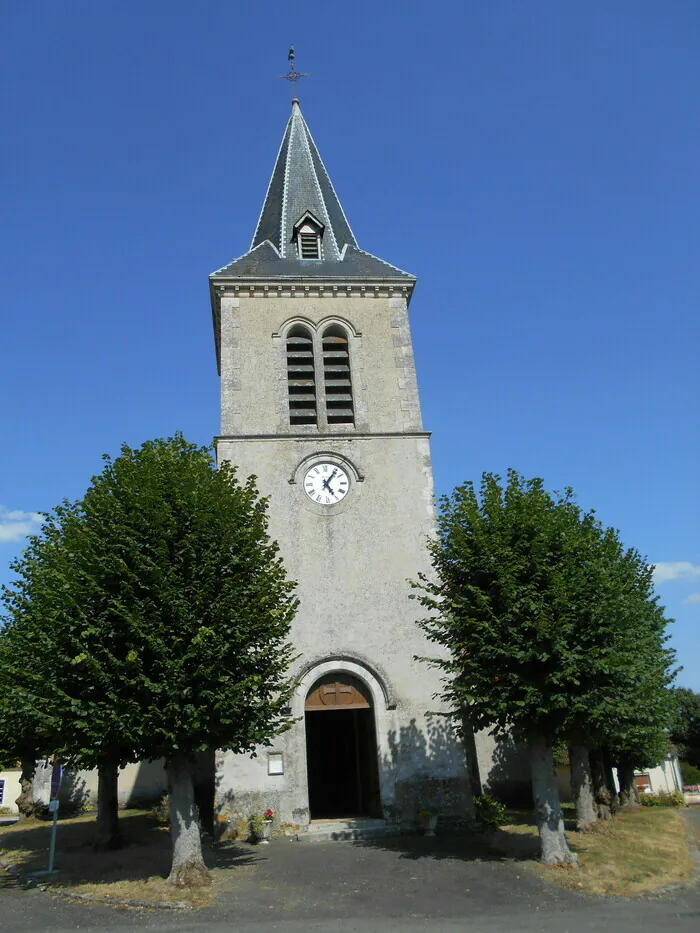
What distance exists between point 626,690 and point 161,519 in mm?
8455

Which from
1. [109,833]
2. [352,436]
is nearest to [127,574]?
[109,833]

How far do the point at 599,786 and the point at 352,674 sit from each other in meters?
7.99

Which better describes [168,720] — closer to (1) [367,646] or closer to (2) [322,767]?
(1) [367,646]

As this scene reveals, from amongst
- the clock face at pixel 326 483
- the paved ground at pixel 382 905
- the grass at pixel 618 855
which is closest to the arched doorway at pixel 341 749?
the grass at pixel 618 855

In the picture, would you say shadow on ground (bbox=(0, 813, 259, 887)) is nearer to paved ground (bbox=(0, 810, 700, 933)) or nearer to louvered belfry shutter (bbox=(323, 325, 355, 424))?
paved ground (bbox=(0, 810, 700, 933))

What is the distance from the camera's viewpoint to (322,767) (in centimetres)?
2016

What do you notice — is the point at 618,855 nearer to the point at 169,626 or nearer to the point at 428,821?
the point at 428,821

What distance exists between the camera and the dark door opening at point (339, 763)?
1703 centimetres

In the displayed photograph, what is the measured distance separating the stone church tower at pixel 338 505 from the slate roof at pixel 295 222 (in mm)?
92

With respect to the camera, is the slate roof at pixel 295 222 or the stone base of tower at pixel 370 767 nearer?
the stone base of tower at pixel 370 767

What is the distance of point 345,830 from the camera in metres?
14.7

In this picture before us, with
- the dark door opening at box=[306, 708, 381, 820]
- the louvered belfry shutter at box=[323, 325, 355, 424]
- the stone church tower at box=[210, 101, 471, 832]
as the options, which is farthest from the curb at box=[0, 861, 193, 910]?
the louvered belfry shutter at box=[323, 325, 355, 424]

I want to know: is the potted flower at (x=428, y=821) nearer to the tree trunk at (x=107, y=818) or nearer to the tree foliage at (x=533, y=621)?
the tree foliage at (x=533, y=621)

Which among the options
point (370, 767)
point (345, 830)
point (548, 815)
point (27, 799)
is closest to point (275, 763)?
point (345, 830)
